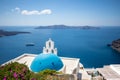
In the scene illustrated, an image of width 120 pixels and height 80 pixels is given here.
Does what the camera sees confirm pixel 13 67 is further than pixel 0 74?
Yes

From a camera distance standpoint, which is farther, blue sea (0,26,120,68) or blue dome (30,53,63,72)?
blue sea (0,26,120,68)

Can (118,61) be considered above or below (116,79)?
below

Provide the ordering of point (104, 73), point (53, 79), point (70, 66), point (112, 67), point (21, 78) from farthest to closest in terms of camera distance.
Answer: point (112, 67)
point (104, 73)
point (70, 66)
point (53, 79)
point (21, 78)

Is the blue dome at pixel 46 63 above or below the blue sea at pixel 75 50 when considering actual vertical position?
above

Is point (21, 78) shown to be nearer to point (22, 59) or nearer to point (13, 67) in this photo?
point (13, 67)

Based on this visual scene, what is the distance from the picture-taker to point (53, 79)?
765 cm

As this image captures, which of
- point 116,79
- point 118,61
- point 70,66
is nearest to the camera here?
point 70,66

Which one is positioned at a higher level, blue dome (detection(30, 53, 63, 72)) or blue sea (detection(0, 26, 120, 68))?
blue dome (detection(30, 53, 63, 72))

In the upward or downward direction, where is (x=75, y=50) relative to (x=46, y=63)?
downward

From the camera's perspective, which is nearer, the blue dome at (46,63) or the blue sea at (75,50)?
the blue dome at (46,63)

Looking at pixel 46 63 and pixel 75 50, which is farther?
pixel 75 50

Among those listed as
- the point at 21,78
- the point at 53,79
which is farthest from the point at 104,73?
the point at 21,78

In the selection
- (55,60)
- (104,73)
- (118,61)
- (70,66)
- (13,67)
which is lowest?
(118,61)

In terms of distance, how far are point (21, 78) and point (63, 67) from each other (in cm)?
689
